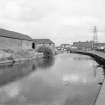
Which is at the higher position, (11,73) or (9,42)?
(9,42)

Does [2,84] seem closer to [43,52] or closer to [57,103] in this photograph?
[57,103]

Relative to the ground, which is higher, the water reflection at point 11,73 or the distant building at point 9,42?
the distant building at point 9,42

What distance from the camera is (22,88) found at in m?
11.4

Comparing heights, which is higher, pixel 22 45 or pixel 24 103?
pixel 22 45

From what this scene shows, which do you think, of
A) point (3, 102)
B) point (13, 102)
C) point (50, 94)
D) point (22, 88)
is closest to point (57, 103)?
point (50, 94)

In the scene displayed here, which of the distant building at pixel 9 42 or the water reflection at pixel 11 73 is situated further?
the distant building at pixel 9 42

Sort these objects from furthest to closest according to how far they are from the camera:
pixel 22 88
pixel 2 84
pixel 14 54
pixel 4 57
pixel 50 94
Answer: pixel 14 54 → pixel 4 57 → pixel 2 84 → pixel 22 88 → pixel 50 94

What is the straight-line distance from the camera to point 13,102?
8.45 metres

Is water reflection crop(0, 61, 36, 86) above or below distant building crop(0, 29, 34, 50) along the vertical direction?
below

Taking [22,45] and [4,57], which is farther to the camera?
[22,45]

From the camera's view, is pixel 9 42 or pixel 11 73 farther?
pixel 9 42

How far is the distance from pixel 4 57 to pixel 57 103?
854 inches

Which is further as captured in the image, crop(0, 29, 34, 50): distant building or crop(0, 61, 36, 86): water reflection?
crop(0, 29, 34, 50): distant building

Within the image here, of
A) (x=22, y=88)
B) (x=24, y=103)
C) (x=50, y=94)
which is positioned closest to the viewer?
(x=24, y=103)
